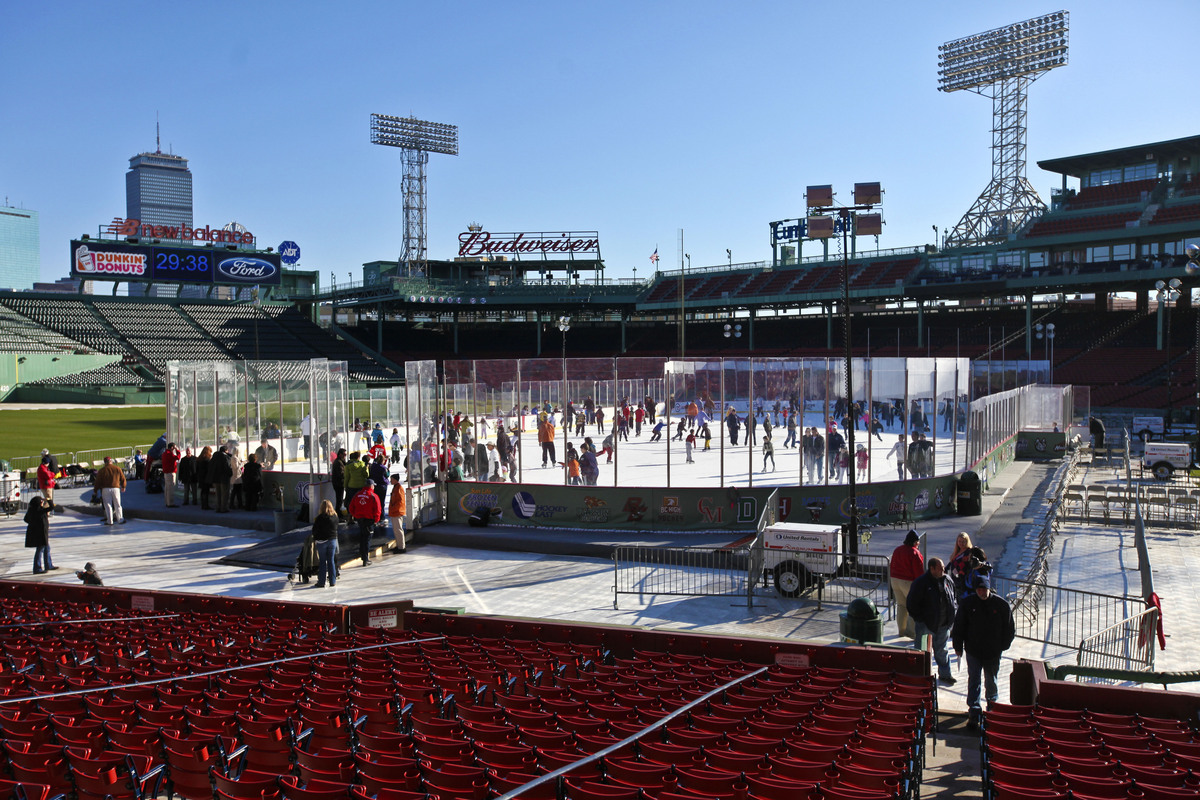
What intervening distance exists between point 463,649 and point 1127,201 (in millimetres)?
74597

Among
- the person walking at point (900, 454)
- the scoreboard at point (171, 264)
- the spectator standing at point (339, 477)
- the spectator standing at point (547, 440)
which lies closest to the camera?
the spectator standing at point (339, 477)

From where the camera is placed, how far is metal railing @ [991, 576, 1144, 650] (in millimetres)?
14789

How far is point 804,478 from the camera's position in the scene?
963 inches

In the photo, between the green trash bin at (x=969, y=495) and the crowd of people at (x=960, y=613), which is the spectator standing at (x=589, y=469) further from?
the crowd of people at (x=960, y=613)

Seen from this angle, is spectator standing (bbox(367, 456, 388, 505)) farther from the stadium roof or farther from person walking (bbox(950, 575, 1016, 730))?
the stadium roof

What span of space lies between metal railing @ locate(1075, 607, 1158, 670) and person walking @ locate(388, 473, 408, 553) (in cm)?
1442

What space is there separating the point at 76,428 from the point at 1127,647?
5477 centimetres

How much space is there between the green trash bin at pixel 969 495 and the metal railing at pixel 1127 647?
11.7m

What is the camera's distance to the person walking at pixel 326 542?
1839cm

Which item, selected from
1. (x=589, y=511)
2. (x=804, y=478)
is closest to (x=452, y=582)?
(x=589, y=511)

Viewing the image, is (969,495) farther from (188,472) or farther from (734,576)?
(188,472)

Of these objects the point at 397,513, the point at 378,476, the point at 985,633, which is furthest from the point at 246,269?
the point at 985,633

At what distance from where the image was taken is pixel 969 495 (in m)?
25.4

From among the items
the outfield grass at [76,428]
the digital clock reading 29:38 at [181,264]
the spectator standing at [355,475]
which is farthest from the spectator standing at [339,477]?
the digital clock reading 29:38 at [181,264]
